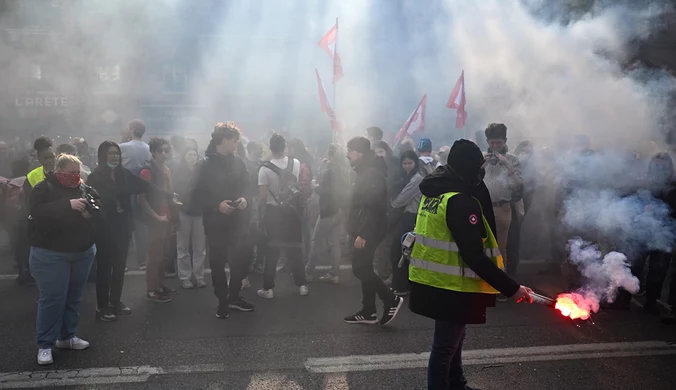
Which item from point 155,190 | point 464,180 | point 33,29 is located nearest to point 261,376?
point 464,180

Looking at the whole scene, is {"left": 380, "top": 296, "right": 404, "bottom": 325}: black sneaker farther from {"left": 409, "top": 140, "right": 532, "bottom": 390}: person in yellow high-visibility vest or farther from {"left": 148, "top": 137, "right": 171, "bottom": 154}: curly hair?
{"left": 148, "top": 137, "right": 171, "bottom": 154}: curly hair

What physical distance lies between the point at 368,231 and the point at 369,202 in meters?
0.25

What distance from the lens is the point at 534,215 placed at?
6922 mm

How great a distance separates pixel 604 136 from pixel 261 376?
162 inches

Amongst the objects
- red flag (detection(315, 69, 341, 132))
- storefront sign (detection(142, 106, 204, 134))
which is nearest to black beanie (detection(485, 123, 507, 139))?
red flag (detection(315, 69, 341, 132))

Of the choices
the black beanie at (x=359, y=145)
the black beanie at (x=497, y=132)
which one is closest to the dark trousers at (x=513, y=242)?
the black beanie at (x=497, y=132)

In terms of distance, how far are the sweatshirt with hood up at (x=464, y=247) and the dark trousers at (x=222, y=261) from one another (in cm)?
223

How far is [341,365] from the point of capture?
396 centimetres

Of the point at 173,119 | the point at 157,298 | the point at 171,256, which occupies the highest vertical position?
the point at 173,119

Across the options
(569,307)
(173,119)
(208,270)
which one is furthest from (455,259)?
(173,119)

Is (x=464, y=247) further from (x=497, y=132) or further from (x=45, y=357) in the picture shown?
(x=45, y=357)

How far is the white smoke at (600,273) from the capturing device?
4.15 m

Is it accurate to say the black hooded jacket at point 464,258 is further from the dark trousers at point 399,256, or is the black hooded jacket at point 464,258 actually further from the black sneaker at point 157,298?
the black sneaker at point 157,298

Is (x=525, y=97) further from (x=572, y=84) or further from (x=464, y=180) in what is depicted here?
(x=464, y=180)
